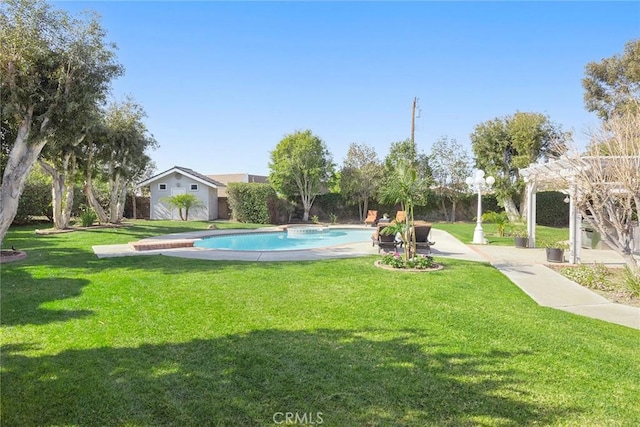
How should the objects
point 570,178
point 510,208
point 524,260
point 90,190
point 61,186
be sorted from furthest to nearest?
point 510,208 < point 90,190 < point 61,186 < point 524,260 < point 570,178

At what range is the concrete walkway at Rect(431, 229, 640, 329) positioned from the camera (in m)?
6.06

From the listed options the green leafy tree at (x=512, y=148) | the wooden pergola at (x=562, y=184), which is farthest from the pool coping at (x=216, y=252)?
the green leafy tree at (x=512, y=148)

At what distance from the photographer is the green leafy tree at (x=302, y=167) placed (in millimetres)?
29547

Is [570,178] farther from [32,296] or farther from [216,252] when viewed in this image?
[32,296]

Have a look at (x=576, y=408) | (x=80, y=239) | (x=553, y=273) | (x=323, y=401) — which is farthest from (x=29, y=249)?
(x=553, y=273)

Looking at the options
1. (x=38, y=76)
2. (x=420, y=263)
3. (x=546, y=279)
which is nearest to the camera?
(x=38, y=76)

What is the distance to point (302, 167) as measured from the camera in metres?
29.6

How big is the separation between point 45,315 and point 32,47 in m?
6.39

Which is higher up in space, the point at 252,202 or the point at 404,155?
the point at 404,155

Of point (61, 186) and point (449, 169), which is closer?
point (61, 186)

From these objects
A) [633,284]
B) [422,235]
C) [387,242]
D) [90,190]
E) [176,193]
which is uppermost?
[176,193]

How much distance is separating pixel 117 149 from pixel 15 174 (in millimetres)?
15171

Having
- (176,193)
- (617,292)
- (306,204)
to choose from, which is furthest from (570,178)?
(176,193)

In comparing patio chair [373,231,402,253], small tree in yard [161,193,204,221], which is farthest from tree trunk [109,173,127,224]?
patio chair [373,231,402,253]
